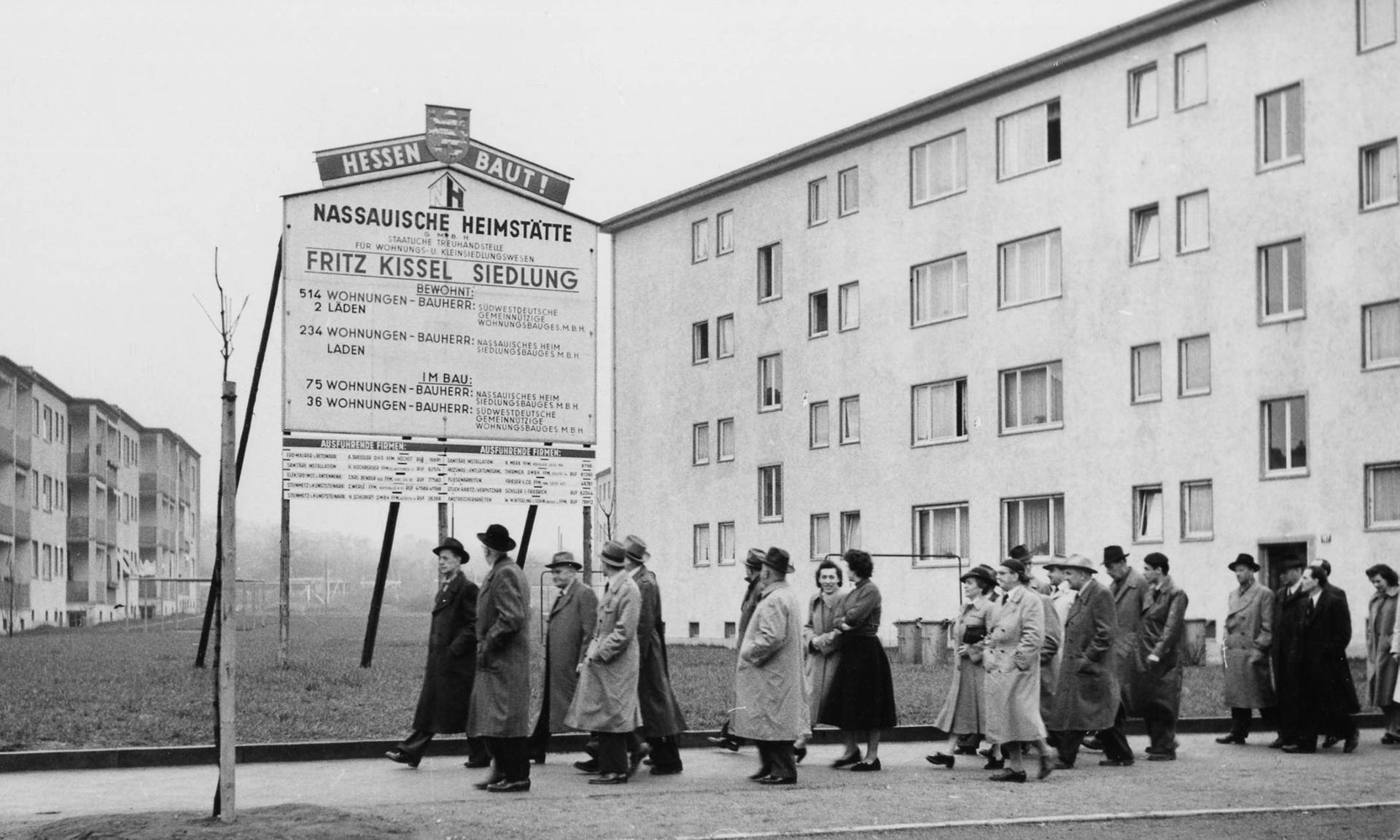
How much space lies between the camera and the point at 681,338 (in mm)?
53625

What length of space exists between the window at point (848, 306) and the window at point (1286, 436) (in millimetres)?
13461

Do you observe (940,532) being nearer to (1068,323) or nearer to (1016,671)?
(1068,323)

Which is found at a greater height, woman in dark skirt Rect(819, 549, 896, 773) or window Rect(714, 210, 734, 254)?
window Rect(714, 210, 734, 254)

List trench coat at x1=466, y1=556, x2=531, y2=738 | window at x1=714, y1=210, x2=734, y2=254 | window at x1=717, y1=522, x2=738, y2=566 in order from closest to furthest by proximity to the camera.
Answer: trench coat at x1=466, y1=556, x2=531, y2=738 < window at x1=717, y1=522, x2=738, y2=566 < window at x1=714, y1=210, x2=734, y2=254

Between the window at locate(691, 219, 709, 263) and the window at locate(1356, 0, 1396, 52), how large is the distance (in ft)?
75.5

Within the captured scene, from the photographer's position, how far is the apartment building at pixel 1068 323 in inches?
1336

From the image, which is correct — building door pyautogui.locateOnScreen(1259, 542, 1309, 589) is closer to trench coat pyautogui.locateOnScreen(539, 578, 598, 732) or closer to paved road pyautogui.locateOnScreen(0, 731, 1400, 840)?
paved road pyautogui.locateOnScreen(0, 731, 1400, 840)

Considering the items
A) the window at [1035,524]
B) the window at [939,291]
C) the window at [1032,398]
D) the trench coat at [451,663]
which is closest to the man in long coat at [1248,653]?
the trench coat at [451,663]

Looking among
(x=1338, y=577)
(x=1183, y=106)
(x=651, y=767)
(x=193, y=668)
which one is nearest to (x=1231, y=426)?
(x=1338, y=577)

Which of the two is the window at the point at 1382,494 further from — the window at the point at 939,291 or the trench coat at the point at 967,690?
the trench coat at the point at 967,690

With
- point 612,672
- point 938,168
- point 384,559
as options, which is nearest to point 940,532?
point 938,168

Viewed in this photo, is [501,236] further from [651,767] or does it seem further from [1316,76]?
[1316,76]

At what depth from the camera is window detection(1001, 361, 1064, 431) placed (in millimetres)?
40188

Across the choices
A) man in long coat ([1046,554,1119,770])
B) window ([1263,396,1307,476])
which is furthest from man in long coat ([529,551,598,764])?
window ([1263,396,1307,476])
